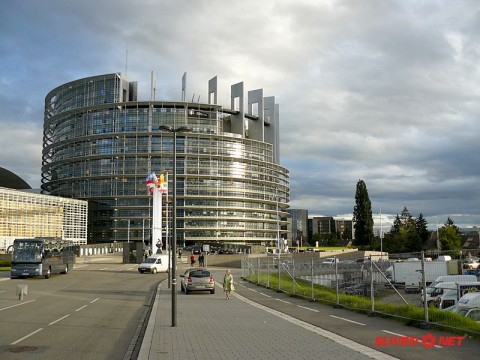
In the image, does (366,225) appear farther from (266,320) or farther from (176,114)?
(266,320)

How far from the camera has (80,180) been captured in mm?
128500

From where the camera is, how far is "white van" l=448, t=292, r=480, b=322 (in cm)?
1332

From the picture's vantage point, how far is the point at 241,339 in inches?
459

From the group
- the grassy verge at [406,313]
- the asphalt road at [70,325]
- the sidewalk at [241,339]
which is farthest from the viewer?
the grassy verge at [406,313]

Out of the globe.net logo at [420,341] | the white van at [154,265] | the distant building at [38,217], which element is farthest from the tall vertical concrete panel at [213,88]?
the globe.net logo at [420,341]

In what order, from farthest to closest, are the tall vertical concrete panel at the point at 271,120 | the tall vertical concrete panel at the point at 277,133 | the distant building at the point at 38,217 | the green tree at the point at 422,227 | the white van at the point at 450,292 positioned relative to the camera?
the tall vertical concrete panel at the point at 277,133
the tall vertical concrete panel at the point at 271,120
the green tree at the point at 422,227
the distant building at the point at 38,217
the white van at the point at 450,292

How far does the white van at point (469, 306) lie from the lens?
13316mm

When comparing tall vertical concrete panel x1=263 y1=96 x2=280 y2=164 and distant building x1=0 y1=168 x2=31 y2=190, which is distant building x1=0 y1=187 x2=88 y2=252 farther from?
tall vertical concrete panel x1=263 y1=96 x2=280 y2=164

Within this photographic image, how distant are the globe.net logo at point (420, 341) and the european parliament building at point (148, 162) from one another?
363 feet

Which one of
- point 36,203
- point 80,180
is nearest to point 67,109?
point 80,180

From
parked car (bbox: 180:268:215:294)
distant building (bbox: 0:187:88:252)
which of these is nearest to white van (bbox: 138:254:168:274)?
parked car (bbox: 180:268:215:294)

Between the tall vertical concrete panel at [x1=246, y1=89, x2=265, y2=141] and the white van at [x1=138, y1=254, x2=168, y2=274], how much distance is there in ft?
300

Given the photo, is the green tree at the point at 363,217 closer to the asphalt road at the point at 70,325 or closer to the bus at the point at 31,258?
the bus at the point at 31,258

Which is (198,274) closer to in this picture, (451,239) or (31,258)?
(31,258)
